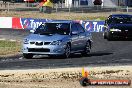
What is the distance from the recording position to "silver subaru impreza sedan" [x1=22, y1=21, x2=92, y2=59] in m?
20.8

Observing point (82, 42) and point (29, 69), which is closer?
point (29, 69)

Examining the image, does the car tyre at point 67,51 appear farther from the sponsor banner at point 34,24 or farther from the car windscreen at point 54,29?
the sponsor banner at point 34,24

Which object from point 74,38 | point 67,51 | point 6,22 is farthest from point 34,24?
point 67,51

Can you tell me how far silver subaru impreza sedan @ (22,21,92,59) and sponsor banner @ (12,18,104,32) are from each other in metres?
22.7

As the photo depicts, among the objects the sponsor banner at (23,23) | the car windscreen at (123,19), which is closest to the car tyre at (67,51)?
the car windscreen at (123,19)

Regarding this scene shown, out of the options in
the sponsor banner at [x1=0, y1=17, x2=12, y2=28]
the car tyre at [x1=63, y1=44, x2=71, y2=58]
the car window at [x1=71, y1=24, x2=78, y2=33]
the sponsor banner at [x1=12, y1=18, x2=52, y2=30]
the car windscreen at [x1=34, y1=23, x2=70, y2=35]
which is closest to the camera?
the car tyre at [x1=63, y1=44, x2=71, y2=58]

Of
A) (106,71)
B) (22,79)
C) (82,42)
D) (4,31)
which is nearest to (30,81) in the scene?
(22,79)

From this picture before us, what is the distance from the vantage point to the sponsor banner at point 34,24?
150 feet

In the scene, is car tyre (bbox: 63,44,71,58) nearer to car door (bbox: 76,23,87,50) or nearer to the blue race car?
car door (bbox: 76,23,87,50)

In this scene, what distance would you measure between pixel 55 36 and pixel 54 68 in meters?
4.04

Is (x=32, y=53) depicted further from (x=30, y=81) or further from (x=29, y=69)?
(x=30, y=81)

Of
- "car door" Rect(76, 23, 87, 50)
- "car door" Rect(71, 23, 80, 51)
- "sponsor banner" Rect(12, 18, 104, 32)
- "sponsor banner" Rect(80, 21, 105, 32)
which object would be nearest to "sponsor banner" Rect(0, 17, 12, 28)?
"sponsor banner" Rect(12, 18, 104, 32)

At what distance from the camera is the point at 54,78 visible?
47.4 feet

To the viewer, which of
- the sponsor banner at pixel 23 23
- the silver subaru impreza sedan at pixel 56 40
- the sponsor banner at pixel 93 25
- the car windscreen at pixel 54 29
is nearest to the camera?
the silver subaru impreza sedan at pixel 56 40
